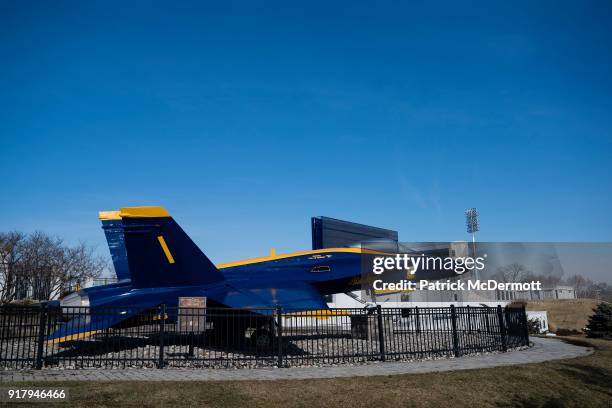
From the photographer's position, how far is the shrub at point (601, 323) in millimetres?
25000

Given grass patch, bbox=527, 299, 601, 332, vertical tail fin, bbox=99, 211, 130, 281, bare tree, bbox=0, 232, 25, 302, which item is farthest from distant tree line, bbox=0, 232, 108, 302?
grass patch, bbox=527, 299, 601, 332

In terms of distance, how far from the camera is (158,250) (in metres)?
16.8

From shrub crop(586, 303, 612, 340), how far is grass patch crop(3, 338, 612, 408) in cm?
1730

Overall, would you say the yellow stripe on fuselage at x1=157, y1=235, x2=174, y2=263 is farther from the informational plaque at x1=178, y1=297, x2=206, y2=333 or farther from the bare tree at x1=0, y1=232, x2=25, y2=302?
the bare tree at x1=0, y1=232, x2=25, y2=302

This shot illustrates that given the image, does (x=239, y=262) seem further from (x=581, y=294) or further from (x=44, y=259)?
(x=581, y=294)

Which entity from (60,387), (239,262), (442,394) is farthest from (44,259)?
(442,394)

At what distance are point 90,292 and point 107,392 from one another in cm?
1013

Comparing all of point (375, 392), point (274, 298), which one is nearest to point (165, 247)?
point (274, 298)

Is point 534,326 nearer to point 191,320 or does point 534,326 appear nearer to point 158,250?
point 158,250

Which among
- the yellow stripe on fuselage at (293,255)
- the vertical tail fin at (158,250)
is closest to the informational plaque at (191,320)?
the vertical tail fin at (158,250)

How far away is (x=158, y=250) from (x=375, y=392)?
10.9 m

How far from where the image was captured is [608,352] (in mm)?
15625

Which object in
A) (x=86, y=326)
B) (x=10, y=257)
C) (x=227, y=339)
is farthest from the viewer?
(x=10, y=257)

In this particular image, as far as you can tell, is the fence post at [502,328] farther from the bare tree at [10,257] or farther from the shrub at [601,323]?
the bare tree at [10,257]
